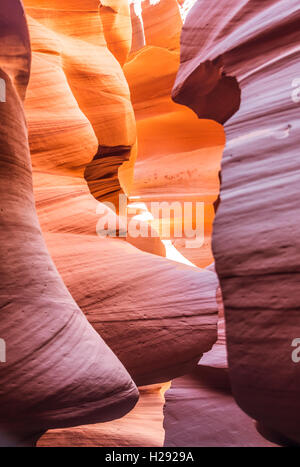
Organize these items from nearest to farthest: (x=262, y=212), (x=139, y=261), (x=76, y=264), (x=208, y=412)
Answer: (x=262, y=212) < (x=208, y=412) < (x=76, y=264) < (x=139, y=261)

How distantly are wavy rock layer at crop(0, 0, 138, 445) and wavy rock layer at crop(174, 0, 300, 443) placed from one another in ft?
1.66

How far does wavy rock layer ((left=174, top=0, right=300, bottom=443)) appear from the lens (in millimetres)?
1333

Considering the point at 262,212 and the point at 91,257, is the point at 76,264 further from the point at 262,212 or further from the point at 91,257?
the point at 262,212

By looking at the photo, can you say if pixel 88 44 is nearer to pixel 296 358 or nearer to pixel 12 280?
pixel 12 280

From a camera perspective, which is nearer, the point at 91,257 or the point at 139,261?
the point at 91,257

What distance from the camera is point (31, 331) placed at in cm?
150

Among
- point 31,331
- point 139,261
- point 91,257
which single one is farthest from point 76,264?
point 31,331

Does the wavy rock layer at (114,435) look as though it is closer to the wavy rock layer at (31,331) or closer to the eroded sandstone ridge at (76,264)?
the eroded sandstone ridge at (76,264)

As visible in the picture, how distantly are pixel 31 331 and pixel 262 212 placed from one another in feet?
2.97

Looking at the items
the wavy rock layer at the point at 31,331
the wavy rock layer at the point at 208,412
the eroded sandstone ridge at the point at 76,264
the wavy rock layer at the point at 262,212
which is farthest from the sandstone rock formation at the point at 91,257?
the wavy rock layer at the point at 262,212

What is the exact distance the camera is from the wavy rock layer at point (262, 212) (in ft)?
4.37

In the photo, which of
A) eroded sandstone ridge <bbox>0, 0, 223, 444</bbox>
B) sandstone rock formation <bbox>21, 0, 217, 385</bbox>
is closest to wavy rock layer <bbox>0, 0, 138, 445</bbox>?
eroded sandstone ridge <bbox>0, 0, 223, 444</bbox>

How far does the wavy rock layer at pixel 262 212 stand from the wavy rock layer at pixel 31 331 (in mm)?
505
